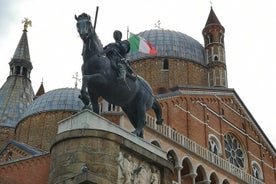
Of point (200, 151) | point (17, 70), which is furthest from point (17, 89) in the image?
point (200, 151)

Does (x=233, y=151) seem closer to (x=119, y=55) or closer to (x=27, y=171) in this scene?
(x=27, y=171)

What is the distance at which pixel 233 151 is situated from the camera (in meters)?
33.3

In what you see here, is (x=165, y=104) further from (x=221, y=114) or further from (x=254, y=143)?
(x=254, y=143)

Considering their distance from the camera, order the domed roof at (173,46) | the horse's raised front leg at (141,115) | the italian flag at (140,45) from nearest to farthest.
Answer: the horse's raised front leg at (141,115)
the italian flag at (140,45)
the domed roof at (173,46)

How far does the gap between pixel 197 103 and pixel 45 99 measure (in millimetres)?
12696

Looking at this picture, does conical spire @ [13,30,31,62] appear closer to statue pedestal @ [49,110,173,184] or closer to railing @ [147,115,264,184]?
railing @ [147,115,264,184]

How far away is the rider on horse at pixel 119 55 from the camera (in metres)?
11.3

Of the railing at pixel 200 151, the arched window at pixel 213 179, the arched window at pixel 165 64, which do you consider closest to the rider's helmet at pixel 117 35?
the railing at pixel 200 151

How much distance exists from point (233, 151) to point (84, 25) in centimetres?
2388

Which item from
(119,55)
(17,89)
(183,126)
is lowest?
(119,55)

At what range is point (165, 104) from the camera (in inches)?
1113

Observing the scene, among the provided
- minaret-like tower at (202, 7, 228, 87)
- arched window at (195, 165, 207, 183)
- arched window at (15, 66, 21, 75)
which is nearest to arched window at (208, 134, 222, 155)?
arched window at (195, 165, 207, 183)

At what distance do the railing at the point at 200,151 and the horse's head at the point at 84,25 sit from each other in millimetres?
14143

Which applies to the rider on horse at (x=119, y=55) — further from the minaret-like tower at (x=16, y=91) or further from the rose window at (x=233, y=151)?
the minaret-like tower at (x=16, y=91)
